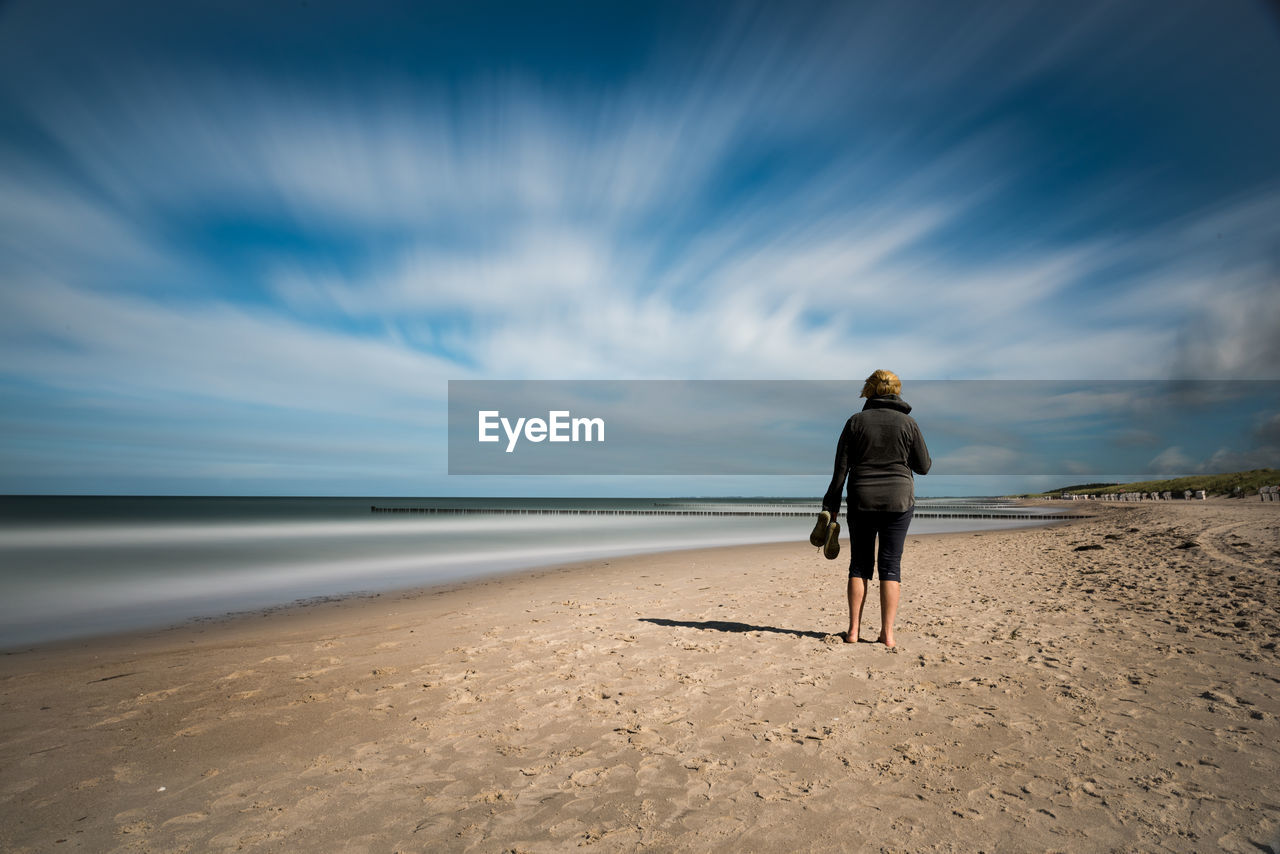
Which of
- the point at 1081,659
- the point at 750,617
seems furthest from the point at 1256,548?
the point at 750,617

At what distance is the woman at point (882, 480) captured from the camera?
5414mm

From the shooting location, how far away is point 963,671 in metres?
4.83

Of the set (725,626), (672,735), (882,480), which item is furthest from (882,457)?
(672,735)

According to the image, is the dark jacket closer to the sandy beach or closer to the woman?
the woman

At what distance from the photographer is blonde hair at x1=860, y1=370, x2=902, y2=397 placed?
5727 mm

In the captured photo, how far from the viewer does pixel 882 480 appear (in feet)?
17.8

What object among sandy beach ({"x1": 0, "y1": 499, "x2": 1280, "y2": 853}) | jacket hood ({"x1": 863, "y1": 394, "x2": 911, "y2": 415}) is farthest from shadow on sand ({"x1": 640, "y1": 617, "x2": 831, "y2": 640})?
jacket hood ({"x1": 863, "y1": 394, "x2": 911, "y2": 415})

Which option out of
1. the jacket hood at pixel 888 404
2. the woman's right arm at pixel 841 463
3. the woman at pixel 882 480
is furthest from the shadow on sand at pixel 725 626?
the jacket hood at pixel 888 404

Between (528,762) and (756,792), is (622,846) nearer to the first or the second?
(756,792)

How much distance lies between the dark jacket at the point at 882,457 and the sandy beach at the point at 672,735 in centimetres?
137

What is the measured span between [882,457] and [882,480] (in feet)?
0.67

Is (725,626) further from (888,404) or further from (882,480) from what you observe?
(888,404)

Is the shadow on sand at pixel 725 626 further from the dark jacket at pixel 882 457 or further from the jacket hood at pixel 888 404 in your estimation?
the jacket hood at pixel 888 404

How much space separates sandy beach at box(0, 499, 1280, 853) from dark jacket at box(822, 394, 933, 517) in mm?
1367
